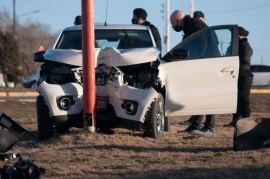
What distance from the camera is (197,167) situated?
6578mm

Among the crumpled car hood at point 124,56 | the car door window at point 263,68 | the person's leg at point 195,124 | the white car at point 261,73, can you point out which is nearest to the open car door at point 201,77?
the crumpled car hood at point 124,56

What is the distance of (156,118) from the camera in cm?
908

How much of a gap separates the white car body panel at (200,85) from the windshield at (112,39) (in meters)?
1.02

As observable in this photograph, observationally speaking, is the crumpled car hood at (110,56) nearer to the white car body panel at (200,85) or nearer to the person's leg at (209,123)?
the white car body panel at (200,85)

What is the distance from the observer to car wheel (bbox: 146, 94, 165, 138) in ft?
29.5

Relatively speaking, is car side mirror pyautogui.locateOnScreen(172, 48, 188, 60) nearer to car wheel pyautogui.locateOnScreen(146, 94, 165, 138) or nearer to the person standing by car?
car wheel pyautogui.locateOnScreen(146, 94, 165, 138)

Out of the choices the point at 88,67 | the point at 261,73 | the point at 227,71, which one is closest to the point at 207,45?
the point at 227,71

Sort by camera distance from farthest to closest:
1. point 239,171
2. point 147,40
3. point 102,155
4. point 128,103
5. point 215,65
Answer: point 147,40
point 215,65
point 128,103
point 102,155
point 239,171

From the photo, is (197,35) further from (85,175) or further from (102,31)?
(85,175)

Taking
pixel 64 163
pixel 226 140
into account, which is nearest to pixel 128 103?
pixel 226 140

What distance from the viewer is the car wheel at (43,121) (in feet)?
29.8

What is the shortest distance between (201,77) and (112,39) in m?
1.77

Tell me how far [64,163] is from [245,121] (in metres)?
2.35

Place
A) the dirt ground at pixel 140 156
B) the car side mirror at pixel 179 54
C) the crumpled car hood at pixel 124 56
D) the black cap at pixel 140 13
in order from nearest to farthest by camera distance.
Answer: the dirt ground at pixel 140 156
the crumpled car hood at pixel 124 56
the car side mirror at pixel 179 54
the black cap at pixel 140 13
